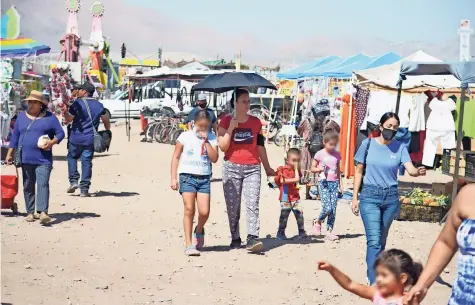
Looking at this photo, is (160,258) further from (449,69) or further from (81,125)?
(81,125)

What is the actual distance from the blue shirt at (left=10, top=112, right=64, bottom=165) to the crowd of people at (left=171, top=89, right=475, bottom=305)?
2.07 meters

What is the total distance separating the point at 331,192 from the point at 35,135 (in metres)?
3.65

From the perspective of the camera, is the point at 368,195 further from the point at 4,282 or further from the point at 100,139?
the point at 100,139

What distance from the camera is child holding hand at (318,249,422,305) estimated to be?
455cm

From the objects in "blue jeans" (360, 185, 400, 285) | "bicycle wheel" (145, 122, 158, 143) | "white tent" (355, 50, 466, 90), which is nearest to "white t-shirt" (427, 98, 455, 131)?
"white tent" (355, 50, 466, 90)

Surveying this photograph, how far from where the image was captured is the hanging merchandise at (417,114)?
19094 millimetres

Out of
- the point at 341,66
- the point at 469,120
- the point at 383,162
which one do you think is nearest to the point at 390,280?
the point at 383,162

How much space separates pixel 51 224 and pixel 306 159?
5.99 metres

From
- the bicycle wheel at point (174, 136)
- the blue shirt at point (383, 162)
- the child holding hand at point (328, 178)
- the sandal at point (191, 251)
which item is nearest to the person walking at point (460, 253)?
the blue shirt at point (383, 162)

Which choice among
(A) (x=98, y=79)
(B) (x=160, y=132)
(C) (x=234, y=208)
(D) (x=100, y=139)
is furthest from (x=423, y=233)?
(A) (x=98, y=79)

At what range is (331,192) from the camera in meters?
10.7

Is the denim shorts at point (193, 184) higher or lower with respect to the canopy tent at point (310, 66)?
lower

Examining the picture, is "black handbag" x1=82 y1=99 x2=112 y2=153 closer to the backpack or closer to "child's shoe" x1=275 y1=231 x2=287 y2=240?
the backpack

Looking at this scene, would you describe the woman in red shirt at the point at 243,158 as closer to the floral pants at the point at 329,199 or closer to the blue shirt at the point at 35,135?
the floral pants at the point at 329,199
